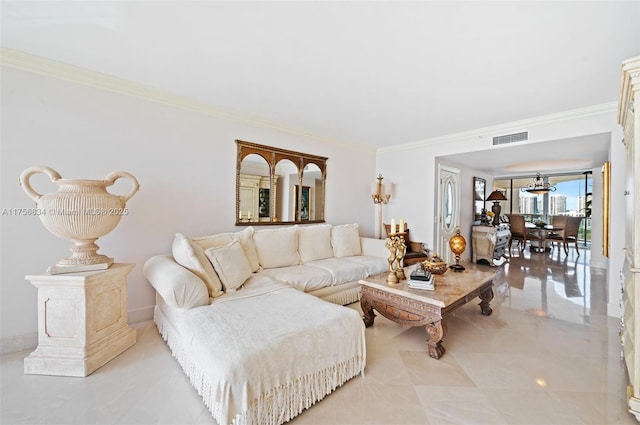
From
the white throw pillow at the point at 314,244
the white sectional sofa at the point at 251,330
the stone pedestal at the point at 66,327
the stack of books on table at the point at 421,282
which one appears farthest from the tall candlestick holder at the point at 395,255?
the stone pedestal at the point at 66,327

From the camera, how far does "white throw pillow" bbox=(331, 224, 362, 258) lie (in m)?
3.73

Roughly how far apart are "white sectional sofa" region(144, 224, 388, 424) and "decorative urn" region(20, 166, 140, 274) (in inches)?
17.6

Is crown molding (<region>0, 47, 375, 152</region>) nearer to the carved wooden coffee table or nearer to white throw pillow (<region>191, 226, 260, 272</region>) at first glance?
white throw pillow (<region>191, 226, 260, 272</region>)

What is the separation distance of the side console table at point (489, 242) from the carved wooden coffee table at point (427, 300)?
2.89 metres

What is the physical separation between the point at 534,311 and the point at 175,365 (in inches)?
143

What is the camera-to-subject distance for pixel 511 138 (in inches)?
139

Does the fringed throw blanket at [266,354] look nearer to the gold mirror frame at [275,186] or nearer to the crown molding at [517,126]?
the gold mirror frame at [275,186]

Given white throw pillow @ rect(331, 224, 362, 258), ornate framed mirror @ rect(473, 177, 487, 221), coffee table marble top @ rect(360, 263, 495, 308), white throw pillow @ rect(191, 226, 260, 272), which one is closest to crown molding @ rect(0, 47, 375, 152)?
white throw pillow @ rect(191, 226, 260, 272)

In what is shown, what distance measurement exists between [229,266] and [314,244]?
143 centimetres

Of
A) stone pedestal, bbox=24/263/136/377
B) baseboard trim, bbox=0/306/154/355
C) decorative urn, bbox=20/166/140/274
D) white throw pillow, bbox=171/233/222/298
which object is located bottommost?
baseboard trim, bbox=0/306/154/355

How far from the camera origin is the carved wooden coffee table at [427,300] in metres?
1.97

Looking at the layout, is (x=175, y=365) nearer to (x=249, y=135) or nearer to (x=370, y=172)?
(x=249, y=135)

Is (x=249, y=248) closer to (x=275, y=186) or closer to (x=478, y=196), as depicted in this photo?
(x=275, y=186)

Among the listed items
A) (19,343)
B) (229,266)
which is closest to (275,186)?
(229,266)
